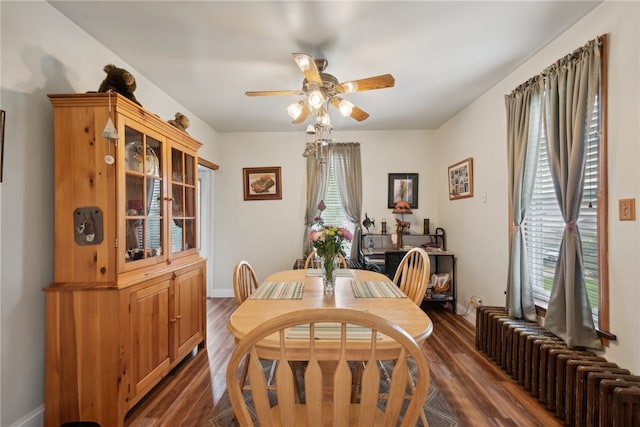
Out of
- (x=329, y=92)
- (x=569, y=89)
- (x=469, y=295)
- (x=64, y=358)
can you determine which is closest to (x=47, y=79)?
(x=64, y=358)

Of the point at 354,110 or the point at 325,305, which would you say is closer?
the point at 325,305

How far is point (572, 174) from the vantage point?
5.74 ft

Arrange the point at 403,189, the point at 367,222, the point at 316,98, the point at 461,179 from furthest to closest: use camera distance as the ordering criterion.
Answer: the point at 403,189, the point at 367,222, the point at 461,179, the point at 316,98

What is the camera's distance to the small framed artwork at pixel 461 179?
3.28m

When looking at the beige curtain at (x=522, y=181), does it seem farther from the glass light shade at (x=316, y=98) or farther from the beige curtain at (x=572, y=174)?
the glass light shade at (x=316, y=98)

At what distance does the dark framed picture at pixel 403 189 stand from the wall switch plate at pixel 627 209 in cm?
268

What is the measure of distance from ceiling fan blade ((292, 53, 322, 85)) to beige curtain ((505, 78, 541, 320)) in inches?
66.9

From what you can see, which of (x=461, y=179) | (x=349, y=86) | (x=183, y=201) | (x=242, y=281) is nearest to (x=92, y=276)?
(x=242, y=281)

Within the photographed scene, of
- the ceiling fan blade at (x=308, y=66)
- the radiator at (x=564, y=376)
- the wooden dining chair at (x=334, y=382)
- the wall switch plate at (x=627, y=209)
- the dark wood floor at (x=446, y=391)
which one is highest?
the ceiling fan blade at (x=308, y=66)

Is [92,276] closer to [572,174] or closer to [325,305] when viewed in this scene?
[325,305]

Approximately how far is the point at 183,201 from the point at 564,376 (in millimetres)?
2967

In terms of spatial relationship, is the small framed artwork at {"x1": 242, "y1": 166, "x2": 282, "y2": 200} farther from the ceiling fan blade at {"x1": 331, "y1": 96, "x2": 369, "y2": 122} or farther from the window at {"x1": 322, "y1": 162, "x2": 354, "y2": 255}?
the ceiling fan blade at {"x1": 331, "y1": 96, "x2": 369, "y2": 122}

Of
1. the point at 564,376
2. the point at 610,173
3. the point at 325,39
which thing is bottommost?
the point at 564,376

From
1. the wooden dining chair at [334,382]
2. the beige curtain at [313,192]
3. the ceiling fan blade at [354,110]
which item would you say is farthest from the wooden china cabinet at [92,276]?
the beige curtain at [313,192]
